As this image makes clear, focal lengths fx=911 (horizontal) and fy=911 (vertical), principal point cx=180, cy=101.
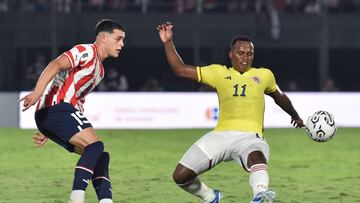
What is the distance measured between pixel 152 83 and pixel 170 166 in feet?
36.0

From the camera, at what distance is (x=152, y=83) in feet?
83.2

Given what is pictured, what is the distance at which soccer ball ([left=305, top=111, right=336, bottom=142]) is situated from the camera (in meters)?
9.81

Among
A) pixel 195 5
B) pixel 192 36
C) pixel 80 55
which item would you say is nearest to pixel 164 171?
pixel 80 55

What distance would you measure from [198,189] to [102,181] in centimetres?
113

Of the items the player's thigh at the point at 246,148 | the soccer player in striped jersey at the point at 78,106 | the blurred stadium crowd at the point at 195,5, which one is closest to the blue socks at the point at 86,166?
the soccer player in striped jersey at the point at 78,106

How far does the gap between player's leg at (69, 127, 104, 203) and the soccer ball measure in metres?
2.50

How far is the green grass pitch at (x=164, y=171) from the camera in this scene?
1100 cm

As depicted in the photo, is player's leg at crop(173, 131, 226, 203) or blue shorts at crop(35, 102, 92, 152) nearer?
blue shorts at crop(35, 102, 92, 152)

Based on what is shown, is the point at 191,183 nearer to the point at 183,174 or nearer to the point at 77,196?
the point at 183,174

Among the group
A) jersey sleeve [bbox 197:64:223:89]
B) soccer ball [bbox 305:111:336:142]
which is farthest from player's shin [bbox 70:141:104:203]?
soccer ball [bbox 305:111:336:142]

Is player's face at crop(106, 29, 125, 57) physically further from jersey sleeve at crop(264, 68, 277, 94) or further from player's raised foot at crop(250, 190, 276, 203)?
player's raised foot at crop(250, 190, 276, 203)

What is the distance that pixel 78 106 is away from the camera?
29.5ft

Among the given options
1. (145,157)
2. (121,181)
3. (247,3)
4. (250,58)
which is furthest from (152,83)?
(250,58)

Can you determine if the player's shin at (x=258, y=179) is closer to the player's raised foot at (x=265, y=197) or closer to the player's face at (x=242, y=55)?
the player's raised foot at (x=265, y=197)
